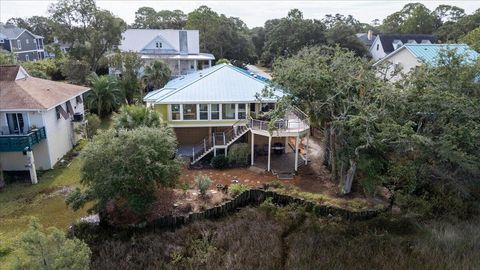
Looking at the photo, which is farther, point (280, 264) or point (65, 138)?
point (65, 138)

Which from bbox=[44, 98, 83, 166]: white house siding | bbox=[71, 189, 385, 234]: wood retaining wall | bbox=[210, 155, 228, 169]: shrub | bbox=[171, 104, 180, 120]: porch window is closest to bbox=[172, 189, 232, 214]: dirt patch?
bbox=[71, 189, 385, 234]: wood retaining wall

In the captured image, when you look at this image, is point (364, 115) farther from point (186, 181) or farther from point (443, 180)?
point (186, 181)

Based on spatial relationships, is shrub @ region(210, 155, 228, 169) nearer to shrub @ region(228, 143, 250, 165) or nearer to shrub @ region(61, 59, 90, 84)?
shrub @ region(228, 143, 250, 165)

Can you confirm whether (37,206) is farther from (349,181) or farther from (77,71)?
(77,71)

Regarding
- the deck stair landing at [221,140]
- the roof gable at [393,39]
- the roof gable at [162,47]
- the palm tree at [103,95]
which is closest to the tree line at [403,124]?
the deck stair landing at [221,140]

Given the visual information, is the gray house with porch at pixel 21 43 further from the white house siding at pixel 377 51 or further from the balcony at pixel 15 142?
the white house siding at pixel 377 51

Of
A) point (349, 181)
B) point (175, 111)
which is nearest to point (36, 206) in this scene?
point (175, 111)

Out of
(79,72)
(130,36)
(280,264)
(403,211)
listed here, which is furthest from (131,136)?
(130,36)
